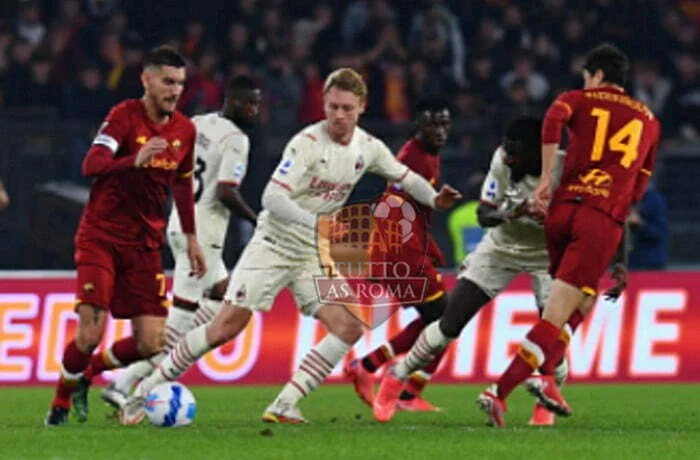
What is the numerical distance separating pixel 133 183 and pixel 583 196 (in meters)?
2.59

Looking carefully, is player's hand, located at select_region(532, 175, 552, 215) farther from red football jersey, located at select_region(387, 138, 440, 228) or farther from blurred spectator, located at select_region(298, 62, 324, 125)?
blurred spectator, located at select_region(298, 62, 324, 125)

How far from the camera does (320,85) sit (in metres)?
21.0

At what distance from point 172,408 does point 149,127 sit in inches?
65.1

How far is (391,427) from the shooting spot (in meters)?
11.8

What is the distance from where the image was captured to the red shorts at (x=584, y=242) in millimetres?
11430

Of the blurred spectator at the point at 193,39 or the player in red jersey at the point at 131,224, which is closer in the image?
the player in red jersey at the point at 131,224

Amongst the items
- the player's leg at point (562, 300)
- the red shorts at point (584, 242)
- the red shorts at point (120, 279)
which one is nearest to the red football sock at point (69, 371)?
the red shorts at point (120, 279)

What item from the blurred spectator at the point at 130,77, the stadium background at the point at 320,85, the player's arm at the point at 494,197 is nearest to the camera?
the player's arm at the point at 494,197

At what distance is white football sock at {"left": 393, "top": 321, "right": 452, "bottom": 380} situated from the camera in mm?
12938

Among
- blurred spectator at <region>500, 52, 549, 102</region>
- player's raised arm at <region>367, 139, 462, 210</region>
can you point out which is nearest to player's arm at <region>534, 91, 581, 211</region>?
player's raised arm at <region>367, 139, 462, 210</region>

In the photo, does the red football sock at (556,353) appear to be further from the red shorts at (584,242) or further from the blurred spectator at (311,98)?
the blurred spectator at (311,98)

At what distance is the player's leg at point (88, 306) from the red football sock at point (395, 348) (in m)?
2.73

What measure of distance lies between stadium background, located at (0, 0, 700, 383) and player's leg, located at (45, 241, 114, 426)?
575 centimetres

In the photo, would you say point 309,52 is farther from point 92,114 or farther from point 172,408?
point 172,408
